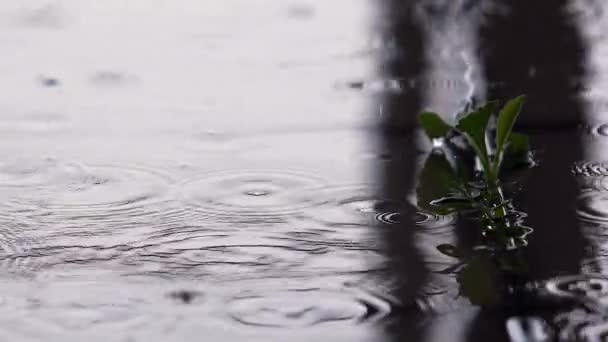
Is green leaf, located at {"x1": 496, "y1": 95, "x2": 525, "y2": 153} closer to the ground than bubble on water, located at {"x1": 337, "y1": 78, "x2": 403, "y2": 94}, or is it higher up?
closer to the ground

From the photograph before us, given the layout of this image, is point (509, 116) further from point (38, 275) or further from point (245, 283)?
point (38, 275)

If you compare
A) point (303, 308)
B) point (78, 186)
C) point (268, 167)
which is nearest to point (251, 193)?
point (268, 167)

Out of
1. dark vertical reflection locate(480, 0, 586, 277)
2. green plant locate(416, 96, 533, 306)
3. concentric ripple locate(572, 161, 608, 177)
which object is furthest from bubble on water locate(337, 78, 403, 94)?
concentric ripple locate(572, 161, 608, 177)

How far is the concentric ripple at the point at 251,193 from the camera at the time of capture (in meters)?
1.07

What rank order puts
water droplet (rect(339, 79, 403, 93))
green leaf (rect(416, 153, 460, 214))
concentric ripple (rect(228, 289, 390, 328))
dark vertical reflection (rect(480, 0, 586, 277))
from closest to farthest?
concentric ripple (rect(228, 289, 390, 328)), dark vertical reflection (rect(480, 0, 586, 277)), green leaf (rect(416, 153, 460, 214)), water droplet (rect(339, 79, 403, 93))

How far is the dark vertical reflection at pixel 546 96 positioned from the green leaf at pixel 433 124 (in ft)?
0.35

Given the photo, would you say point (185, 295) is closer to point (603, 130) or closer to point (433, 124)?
point (433, 124)

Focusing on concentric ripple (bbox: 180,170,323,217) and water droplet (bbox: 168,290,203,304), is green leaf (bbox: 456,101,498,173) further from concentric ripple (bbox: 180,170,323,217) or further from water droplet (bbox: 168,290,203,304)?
water droplet (bbox: 168,290,203,304)

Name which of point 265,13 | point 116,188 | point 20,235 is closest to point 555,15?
point 265,13

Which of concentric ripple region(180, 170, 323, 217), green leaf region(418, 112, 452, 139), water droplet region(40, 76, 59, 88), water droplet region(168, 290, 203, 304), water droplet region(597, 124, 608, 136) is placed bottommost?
water droplet region(168, 290, 203, 304)

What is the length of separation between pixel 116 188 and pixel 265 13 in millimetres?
1130

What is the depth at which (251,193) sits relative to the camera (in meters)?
1.13

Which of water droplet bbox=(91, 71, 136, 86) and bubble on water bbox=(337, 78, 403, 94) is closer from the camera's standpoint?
bubble on water bbox=(337, 78, 403, 94)

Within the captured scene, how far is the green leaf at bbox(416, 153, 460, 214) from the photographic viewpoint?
3.48 ft
